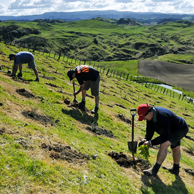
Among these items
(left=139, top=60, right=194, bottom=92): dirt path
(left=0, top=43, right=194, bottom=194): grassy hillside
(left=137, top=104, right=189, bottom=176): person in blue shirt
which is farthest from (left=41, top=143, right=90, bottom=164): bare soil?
(left=139, top=60, right=194, bottom=92): dirt path

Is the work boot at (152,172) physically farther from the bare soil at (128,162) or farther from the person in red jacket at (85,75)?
the person in red jacket at (85,75)

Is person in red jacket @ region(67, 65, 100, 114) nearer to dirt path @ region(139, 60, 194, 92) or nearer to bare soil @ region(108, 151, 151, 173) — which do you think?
bare soil @ region(108, 151, 151, 173)

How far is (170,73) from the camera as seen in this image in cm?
15138

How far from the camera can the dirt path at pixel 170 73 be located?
415ft

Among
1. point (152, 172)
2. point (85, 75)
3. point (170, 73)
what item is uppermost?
point (85, 75)

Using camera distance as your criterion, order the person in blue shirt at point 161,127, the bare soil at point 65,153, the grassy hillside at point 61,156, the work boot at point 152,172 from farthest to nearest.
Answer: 1. the work boot at point 152,172
2. the person in blue shirt at point 161,127
3. the bare soil at point 65,153
4. the grassy hillside at point 61,156

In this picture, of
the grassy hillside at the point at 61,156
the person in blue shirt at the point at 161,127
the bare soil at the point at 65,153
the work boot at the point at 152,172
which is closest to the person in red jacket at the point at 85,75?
the grassy hillside at the point at 61,156

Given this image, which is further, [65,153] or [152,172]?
[152,172]

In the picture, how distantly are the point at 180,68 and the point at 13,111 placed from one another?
568ft

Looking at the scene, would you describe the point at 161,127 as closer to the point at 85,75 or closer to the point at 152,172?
the point at 152,172

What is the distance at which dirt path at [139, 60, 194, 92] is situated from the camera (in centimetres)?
12656

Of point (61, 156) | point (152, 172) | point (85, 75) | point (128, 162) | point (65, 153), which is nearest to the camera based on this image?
point (61, 156)

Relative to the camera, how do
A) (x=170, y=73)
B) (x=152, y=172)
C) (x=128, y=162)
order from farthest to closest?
(x=170, y=73)
(x=128, y=162)
(x=152, y=172)

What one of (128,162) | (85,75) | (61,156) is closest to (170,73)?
(85,75)
